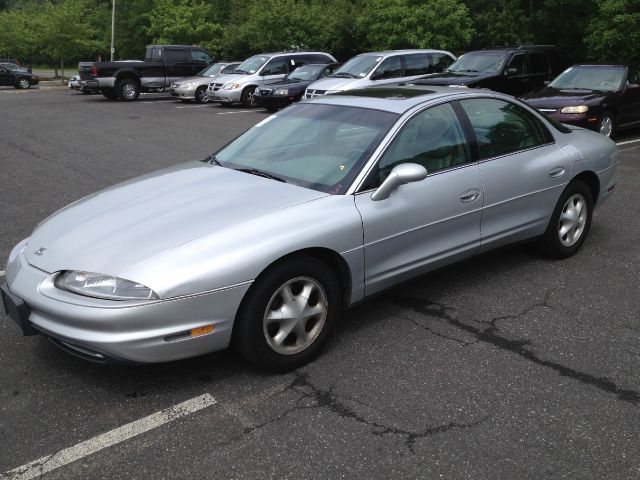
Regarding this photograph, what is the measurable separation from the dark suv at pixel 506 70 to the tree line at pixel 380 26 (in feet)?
5.96

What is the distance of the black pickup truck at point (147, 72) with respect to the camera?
2284cm

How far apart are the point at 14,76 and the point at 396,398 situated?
111 ft

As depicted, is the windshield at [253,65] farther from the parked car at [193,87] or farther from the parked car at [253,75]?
the parked car at [193,87]

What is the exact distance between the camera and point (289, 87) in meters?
17.8

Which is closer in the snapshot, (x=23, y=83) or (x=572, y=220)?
(x=572, y=220)

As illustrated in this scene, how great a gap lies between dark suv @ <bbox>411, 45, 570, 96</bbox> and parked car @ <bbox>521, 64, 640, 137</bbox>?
6.02 ft

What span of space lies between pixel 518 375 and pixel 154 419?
193 centimetres

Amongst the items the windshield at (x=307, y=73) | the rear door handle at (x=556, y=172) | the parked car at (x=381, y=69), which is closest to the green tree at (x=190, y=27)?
the windshield at (x=307, y=73)

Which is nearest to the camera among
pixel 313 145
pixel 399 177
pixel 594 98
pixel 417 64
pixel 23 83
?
pixel 399 177

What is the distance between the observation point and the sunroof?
4566 millimetres

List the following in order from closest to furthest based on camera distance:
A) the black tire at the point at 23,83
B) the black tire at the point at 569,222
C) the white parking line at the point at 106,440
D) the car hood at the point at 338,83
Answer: the white parking line at the point at 106,440
the black tire at the point at 569,222
the car hood at the point at 338,83
the black tire at the point at 23,83

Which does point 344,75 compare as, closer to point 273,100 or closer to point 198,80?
point 273,100

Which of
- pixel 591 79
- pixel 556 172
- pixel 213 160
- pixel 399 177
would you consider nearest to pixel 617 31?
pixel 591 79

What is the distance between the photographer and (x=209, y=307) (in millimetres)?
3166
